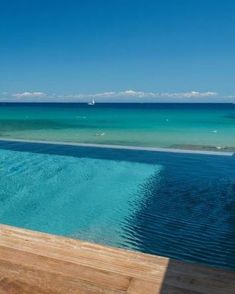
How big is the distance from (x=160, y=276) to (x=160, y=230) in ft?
6.87

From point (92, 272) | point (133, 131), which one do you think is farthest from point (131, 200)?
point (133, 131)

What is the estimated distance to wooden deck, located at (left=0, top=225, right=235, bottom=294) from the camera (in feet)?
4.87

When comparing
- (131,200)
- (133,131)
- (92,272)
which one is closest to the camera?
(92,272)

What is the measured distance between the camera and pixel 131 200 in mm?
4828

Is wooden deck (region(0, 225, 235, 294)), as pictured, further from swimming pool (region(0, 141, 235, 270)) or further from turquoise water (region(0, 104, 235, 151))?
turquoise water (region(0, 104, 235, 151))

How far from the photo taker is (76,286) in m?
1.50

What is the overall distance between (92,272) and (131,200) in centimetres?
323

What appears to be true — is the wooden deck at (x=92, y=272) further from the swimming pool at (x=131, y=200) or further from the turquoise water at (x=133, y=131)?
the turquoise water at (x=133, y=131)

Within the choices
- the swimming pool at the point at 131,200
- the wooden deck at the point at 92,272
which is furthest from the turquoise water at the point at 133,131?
the wooden deck at the point at 92,272

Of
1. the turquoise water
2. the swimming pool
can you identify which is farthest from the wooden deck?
the turquoise water

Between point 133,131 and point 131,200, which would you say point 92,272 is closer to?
point 131,200

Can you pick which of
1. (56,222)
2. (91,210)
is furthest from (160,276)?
(91,210)

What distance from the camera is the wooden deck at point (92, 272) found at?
1.49 metres

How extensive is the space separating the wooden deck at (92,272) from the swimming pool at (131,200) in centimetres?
142
